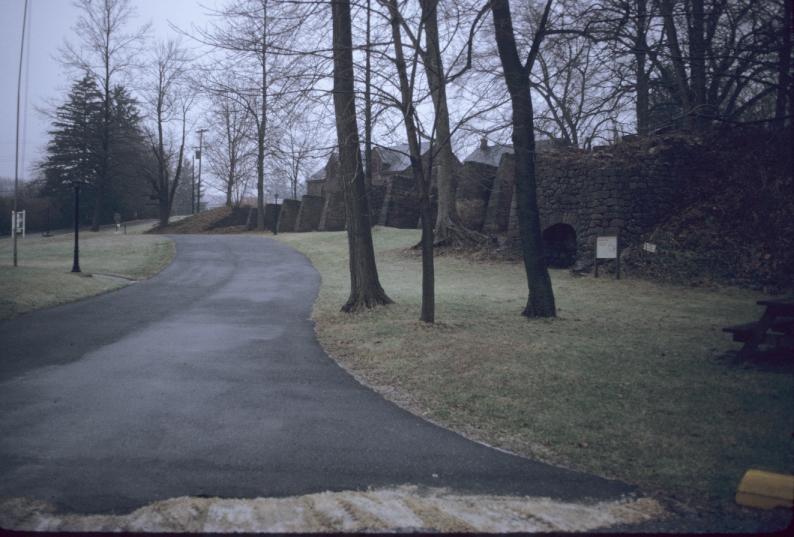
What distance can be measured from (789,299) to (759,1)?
143 inches

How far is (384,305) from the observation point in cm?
1222

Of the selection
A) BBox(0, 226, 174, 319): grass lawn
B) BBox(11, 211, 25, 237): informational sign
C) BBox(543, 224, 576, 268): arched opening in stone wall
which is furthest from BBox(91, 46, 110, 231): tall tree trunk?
BBox(543, 224, 576, 268): arched opening in stone wall

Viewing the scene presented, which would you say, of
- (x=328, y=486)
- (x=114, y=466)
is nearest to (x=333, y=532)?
(x=328, y=486)

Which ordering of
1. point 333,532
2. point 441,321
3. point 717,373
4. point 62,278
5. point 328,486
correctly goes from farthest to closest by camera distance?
1. point 62,278
2. point 441,321
3. point 717,373
4. point 328,486
5. point 333,532

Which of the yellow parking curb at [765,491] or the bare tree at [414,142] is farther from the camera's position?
the bare tree at [414,142]

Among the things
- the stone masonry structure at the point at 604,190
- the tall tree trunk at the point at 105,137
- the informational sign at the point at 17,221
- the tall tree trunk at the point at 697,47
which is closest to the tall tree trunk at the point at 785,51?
the tall tree trunk at the point at 697,47

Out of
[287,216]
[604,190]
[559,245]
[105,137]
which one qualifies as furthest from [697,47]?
[105,137]

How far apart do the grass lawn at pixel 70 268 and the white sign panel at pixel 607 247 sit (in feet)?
46.5

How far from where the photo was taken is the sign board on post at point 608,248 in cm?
1631

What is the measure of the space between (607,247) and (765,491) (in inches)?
529

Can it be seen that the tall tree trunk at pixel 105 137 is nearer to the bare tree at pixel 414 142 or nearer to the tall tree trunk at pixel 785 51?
the bare tree at pixel 414 142

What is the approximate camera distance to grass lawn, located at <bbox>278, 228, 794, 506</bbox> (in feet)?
15.0

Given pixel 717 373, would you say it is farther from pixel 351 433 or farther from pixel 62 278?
pixel 62 278

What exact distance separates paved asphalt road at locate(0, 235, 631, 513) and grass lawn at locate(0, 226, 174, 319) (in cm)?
303
